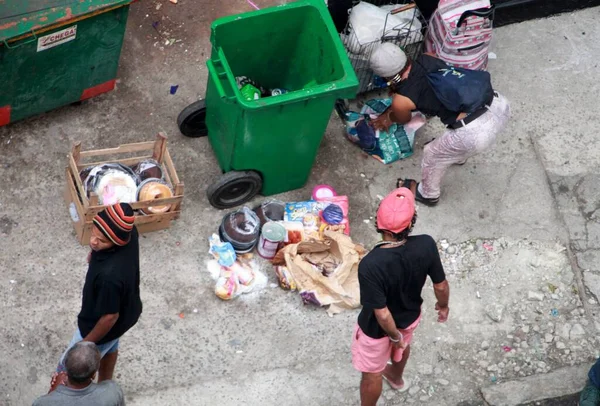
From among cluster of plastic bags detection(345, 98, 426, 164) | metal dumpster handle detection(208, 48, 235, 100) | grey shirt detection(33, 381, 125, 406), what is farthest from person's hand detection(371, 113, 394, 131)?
grey shirt detection(33, 381, 125, 406)

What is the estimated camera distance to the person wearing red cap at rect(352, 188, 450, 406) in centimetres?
482

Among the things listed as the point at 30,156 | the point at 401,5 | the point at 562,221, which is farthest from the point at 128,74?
the point at 562,221

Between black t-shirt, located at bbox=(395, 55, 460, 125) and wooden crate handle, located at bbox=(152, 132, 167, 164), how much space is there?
1654mm

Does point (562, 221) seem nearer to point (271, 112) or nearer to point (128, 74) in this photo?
point (271, 112)

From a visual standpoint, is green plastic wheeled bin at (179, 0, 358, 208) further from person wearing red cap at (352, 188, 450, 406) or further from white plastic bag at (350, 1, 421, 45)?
person wearing red cap at (352, 188, 450, 406)

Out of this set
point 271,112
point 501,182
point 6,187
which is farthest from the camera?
point 501,182

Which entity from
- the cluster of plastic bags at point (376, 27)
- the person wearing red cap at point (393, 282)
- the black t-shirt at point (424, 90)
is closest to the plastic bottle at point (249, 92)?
the cluster of plastic bags at point (376, 27)

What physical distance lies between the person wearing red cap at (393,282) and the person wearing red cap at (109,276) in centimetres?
122

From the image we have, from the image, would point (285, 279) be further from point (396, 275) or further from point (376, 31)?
point (376, 31)

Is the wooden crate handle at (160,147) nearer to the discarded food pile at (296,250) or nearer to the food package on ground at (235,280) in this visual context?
the discarded food pile at (296,250)

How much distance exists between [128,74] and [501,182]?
3059mm

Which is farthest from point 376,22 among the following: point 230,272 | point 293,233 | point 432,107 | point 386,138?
point 230,272

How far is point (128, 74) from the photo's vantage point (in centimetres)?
726

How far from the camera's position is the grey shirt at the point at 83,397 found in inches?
171
